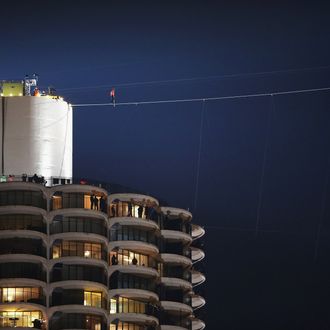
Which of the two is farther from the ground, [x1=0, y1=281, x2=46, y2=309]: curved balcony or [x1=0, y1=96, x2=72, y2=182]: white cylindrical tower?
[x1=0, y1=96, x2=72, y2=182]: white cylindrical tower

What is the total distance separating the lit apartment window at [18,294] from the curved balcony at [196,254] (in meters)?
23.8

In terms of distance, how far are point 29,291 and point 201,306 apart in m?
25.6

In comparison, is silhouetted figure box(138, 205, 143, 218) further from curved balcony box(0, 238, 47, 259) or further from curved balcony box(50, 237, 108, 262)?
curved balcony box(0, 238, 47, 259)

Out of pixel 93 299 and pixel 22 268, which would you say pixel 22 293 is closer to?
pixel 22 268

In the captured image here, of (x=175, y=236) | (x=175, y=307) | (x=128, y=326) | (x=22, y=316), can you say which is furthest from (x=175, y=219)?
(x=22, y=316)

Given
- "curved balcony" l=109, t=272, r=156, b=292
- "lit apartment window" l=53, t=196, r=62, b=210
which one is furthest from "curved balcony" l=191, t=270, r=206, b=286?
"lit apartment window" l=53, t=196, r=62, b=210

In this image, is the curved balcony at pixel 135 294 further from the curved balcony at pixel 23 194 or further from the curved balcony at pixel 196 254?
the curved balcony at pixel 196 254

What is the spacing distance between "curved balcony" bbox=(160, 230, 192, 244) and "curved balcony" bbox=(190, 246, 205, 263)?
325cm

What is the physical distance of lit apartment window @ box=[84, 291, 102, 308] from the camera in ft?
556

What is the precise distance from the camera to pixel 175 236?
595ft

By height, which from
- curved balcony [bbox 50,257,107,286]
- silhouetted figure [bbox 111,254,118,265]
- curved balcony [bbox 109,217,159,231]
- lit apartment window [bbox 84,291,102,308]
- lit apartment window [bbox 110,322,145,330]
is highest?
curved balcony [bbox 109,217,159,231]

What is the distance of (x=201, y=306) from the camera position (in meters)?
187

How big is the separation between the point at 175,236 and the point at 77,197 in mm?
13719

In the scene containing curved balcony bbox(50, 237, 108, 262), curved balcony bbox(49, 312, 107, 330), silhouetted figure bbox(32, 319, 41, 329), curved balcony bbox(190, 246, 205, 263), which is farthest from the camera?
curved balcony bbox(190, 246, 205, 263)
